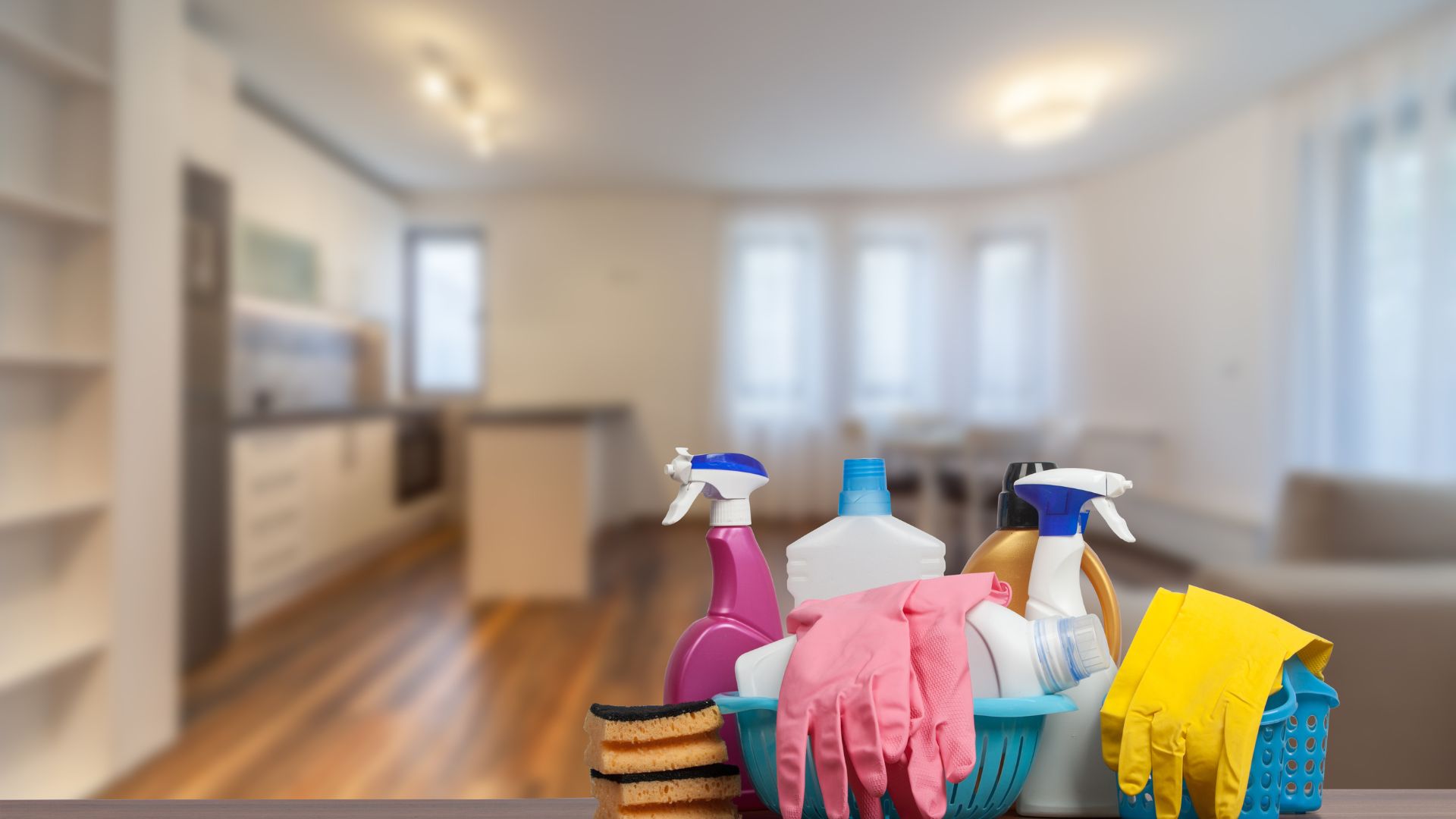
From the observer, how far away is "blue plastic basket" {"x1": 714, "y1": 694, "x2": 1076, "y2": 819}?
0.50 m

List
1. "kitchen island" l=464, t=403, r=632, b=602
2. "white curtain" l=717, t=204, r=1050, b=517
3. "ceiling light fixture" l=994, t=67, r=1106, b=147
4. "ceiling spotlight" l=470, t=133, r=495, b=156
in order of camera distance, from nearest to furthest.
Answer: "ceiling light fixture" l=994, t=67, r=1106, b=147 < "kitchen island" l=464, t=403, r=632, b=602 < "ceiling spotlight" l=470, t=133, r=495, b=156 < "white curtain" l=717, t=204, r=1050, b=517

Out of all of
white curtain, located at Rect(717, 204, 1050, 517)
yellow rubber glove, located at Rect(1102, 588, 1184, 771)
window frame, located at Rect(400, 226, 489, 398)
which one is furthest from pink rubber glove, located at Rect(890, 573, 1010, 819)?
window frame, located at Rect(400, 226, 489, 398)

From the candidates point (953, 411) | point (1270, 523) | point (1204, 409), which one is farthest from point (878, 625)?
point (953, 411)

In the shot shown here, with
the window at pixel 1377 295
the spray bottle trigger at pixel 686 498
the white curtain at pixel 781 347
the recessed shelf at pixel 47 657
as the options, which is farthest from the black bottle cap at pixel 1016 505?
the white curtain at pixel 781 347

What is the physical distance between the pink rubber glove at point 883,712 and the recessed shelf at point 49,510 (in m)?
2.22

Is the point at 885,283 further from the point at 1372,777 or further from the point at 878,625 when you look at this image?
the point at 878,625

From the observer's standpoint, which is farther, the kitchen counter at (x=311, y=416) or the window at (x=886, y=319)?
the window at (x=886, y=319)

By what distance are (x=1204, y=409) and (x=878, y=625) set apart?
5.13m

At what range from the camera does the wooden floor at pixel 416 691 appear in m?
2.14

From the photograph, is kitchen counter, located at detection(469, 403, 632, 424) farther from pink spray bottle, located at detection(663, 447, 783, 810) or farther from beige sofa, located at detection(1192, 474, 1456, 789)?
pink spray bottle, located at detection(663, 447, 783, 810)

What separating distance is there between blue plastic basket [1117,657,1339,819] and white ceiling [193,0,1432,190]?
3.33 metres

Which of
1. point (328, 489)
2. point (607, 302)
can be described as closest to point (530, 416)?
point (328, 489)

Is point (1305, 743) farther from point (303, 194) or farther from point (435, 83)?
point (303, 194)

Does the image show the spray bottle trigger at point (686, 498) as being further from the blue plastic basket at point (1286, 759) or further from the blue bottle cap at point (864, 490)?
the blue plastic basket at point (1286, 759)
